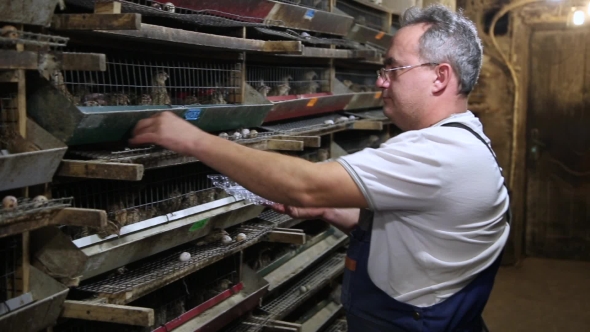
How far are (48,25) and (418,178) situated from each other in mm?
1199

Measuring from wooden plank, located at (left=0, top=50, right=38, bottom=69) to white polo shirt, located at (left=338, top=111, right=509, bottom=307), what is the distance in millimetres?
915

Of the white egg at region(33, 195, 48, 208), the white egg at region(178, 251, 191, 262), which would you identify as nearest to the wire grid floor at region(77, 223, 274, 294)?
the white egg at region(178, 251, 191, 262)

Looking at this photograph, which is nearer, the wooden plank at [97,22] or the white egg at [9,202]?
the white egg at [9,202]

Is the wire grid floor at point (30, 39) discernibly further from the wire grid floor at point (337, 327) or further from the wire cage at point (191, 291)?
the wire grid floor at point (337, 327)

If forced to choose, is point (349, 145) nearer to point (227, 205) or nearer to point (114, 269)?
point (227, 205)

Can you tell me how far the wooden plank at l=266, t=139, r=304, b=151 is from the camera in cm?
300

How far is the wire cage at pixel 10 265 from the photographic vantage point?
78.8 inches

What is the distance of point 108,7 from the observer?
193 cm

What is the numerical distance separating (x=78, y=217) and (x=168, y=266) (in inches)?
29.0

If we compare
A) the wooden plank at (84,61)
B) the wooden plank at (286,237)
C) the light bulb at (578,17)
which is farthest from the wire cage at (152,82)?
the light bulb at (578,17)

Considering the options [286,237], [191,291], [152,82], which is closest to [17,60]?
[152,82]

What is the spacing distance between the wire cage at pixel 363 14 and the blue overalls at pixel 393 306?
11.0 ft

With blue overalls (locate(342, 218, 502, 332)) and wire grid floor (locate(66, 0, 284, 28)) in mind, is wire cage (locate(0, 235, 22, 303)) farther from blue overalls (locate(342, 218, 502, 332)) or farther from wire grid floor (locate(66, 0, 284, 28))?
blue overalls (locate(342, 218, 502, 332))

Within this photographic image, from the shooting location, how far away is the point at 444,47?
1690 millimetres
